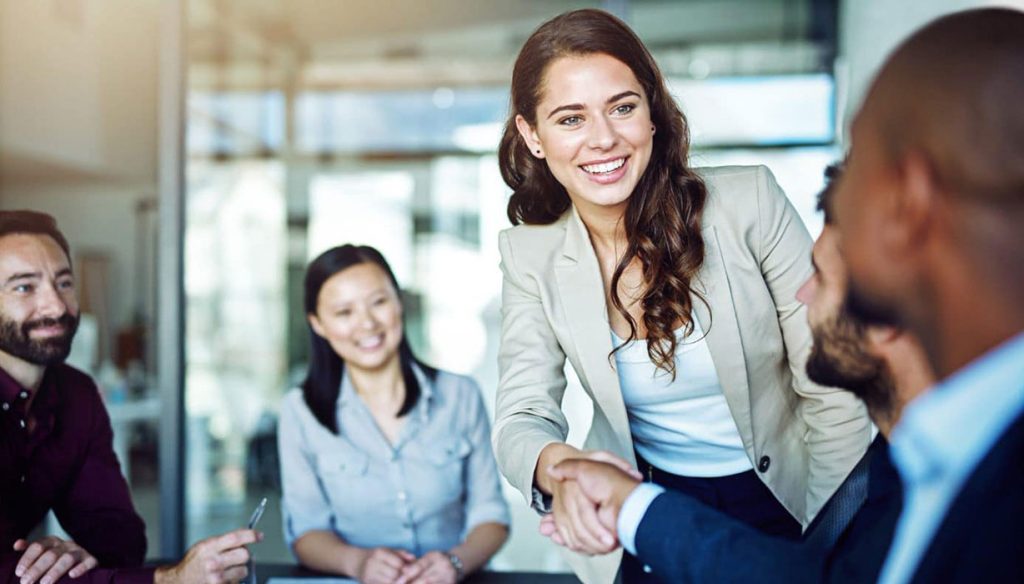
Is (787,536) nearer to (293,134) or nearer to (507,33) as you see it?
(507,33)

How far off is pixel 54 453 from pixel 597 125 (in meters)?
1.24

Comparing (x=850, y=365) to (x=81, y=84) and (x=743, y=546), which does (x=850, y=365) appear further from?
(x=81, y=84)

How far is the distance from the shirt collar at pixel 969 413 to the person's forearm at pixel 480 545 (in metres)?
1.52

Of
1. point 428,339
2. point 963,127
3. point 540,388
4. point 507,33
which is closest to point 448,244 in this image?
point 428,339

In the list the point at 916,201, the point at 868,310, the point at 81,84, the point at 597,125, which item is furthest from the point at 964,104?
the point at 81,84

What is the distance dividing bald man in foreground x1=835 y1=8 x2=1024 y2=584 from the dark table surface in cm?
110

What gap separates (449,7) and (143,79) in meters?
2.56

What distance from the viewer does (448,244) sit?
7.07 metres

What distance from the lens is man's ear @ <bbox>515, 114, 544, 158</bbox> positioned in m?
1.89

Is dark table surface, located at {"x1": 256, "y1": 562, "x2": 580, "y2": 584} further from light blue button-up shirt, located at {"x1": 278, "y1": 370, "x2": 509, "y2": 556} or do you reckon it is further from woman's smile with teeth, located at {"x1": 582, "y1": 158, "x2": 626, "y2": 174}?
woman's smile with teeth, located at {"x1": 582, "y1": 158, "x2": 626, "y2": 174}

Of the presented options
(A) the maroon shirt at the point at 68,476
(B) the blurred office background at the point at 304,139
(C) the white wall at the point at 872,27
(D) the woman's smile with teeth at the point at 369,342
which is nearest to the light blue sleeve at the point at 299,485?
(D) the woman's smile with teeth at the point at 369,342

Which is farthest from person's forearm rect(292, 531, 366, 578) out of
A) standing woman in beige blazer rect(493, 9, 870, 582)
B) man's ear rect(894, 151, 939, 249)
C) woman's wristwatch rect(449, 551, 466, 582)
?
man's ear rect(894, 151, 939, 249)

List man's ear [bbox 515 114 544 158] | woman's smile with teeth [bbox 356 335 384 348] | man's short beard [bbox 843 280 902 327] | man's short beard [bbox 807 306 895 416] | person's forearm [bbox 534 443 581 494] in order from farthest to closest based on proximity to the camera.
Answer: woman's smile with teeth [bbox 356 335 384 348] < man's ear [bbox 515 114 544 158] < person's forearm [bbox 534 443 581 494] < man's short beard [bbox 807 306 895 416] < man's short beard [bbox 843 280 902 327]

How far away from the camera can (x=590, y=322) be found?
187 cm
